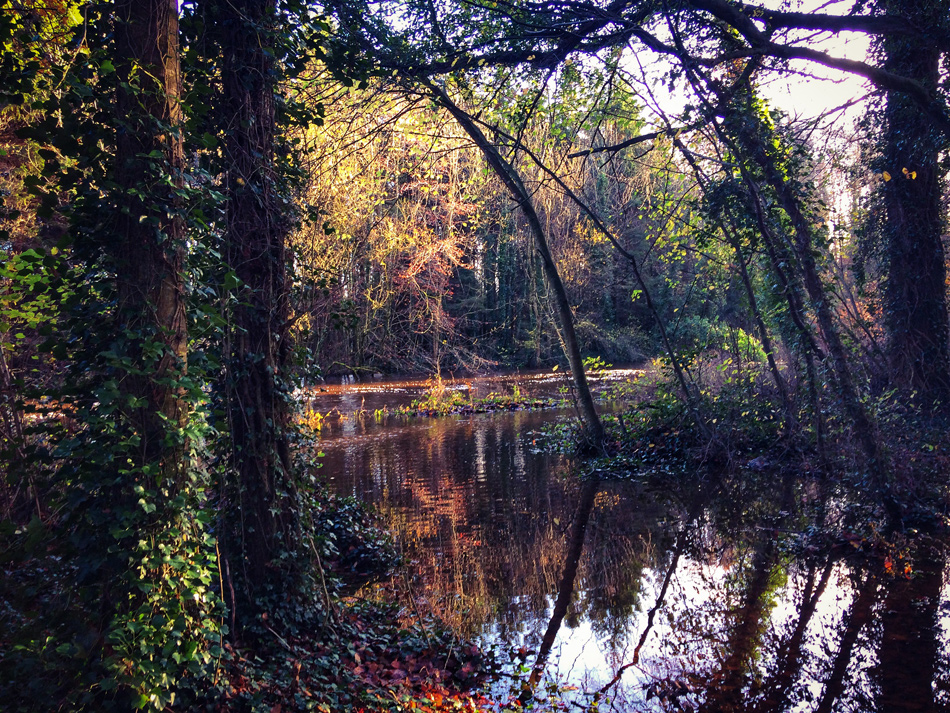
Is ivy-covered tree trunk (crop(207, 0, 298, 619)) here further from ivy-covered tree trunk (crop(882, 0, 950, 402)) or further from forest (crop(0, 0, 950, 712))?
ivy-covered tree trunk (crop(882, 0, 950, 402))

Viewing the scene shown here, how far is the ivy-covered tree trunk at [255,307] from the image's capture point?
4848mm

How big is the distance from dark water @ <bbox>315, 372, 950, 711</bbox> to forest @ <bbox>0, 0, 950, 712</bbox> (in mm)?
219

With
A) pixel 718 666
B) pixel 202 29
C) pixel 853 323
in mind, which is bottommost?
pixel 718 666

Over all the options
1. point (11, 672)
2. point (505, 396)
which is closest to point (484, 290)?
point (505, 396)

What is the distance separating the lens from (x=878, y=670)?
457 cm

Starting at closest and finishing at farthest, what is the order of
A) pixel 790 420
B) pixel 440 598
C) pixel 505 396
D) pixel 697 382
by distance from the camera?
pixel 440 598
pixel 790 420
pixel 697 382
pixel 505 396

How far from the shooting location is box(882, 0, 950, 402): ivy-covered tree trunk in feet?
32.3

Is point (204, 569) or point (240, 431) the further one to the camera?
point (240, 431)

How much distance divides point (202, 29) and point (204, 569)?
3.81 metres

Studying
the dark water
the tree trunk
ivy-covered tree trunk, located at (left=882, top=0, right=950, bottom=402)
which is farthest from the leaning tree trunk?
the tree trunk

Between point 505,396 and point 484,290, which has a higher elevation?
point 484,290

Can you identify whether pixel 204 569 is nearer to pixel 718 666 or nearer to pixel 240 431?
pixel 240 431

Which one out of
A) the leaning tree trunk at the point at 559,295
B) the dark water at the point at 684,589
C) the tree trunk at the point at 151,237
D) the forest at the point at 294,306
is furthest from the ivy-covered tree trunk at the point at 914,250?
the tree trunk at the point at 151,237

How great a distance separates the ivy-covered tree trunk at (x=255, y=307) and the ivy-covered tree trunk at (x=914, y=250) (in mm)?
9437
